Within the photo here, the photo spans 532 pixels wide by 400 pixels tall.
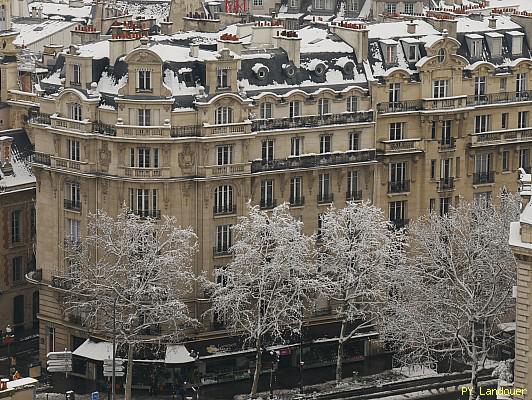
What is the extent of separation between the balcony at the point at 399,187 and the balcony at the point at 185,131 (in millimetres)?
20179

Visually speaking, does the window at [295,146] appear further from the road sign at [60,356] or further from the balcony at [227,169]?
the road sign at [60,356]

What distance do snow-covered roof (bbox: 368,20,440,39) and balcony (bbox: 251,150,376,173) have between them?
11.1m

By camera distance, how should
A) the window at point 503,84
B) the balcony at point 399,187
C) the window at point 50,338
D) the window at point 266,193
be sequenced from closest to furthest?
the window at point 266,193
the window at point 50,338
the balcony at point 399,187
the window at point 503,84

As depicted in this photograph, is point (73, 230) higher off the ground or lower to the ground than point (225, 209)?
lower

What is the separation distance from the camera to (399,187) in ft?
613

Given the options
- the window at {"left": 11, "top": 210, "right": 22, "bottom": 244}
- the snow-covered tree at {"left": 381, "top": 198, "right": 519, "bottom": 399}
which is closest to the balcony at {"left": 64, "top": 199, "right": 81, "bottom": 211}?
the window at {"left": 11, "top": 210, "right": 22, "bottom": 244}

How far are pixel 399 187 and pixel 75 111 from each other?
29006 mm

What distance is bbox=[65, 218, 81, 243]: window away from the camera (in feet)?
584

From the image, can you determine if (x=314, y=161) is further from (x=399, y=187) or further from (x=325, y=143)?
(x=399, y=187)

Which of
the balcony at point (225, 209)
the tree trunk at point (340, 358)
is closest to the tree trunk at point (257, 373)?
the tree trunk at point (340, 358)

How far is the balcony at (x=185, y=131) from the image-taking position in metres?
173

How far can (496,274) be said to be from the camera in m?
169

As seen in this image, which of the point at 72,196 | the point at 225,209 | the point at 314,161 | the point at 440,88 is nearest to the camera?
the point at 225,209

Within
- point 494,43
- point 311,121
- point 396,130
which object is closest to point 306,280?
point 311,121
